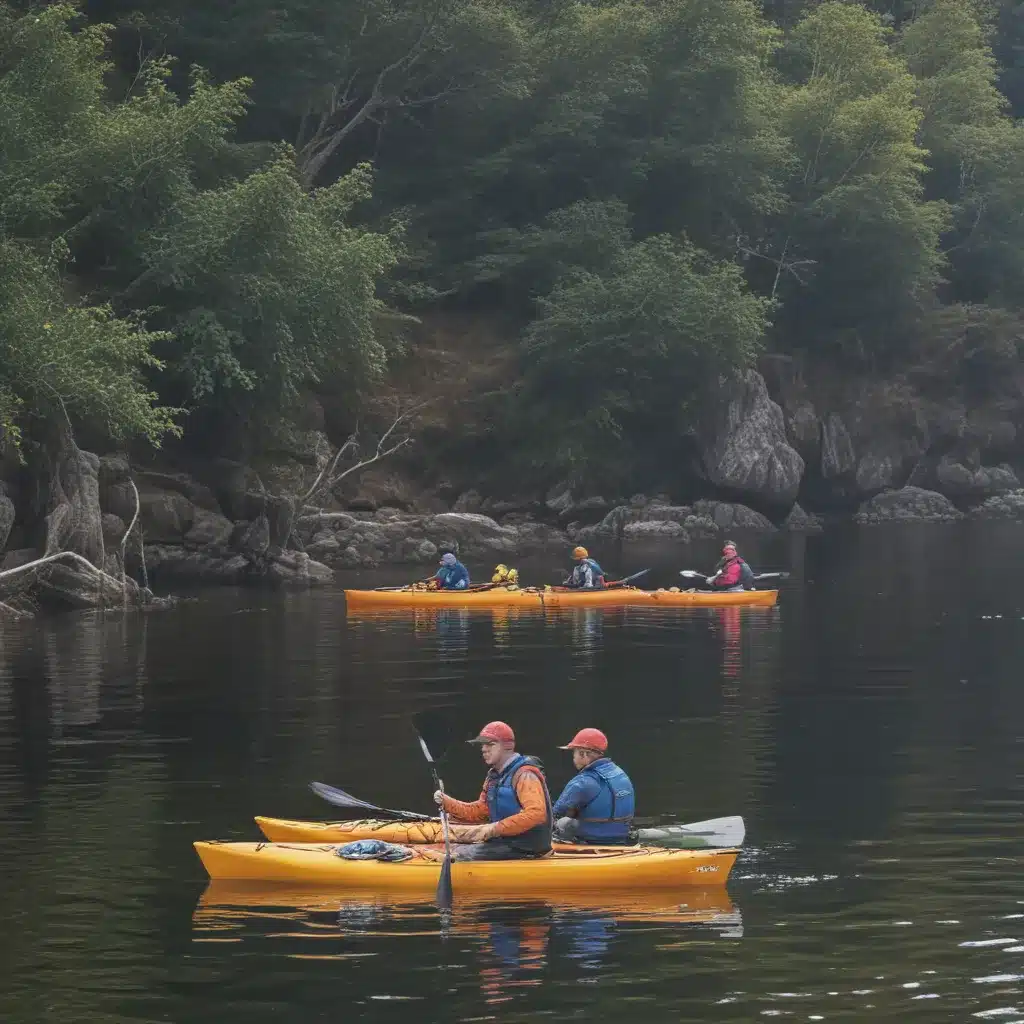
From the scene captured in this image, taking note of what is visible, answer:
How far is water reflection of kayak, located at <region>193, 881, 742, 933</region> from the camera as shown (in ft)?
46.4

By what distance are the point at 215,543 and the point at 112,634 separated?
13.7m

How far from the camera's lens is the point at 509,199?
210ft

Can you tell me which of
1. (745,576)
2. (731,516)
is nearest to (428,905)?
(745,576)

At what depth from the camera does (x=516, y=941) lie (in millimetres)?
13523

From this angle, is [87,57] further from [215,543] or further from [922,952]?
[922,952]

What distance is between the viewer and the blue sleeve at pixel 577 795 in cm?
1525

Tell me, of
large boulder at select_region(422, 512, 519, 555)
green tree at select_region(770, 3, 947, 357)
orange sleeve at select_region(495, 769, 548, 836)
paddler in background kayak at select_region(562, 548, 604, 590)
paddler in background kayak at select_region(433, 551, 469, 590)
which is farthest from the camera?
green tree at select_region(770, 3, 947, 357)

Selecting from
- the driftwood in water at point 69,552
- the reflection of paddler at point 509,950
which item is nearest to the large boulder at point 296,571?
the driftwood in water at point 69,552

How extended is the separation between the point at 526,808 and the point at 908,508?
2358 inches

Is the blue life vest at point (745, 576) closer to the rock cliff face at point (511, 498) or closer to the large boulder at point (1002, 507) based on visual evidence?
the rock cliff face at point (511, 498)

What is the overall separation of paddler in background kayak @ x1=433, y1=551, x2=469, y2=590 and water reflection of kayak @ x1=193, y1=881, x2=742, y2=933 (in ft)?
79.5

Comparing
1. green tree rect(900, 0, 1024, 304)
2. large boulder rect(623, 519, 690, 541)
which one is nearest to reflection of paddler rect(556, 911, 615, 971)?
large boulder rect(623, 519, 690, 541)

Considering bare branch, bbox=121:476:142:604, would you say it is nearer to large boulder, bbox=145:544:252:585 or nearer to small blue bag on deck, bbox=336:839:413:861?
large boulder, bbox=145:544:252:585

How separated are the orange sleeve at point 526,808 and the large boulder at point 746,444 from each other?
49.3 metres
